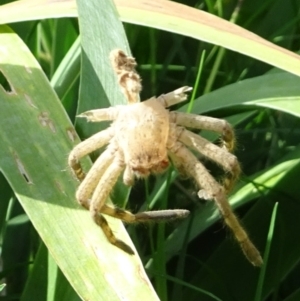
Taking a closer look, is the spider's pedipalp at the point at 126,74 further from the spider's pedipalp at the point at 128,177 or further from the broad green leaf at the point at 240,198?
the broad green leaf at the point at 240,198

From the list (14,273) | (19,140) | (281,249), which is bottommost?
(14,273)

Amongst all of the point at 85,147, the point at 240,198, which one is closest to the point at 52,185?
the point at 85,147

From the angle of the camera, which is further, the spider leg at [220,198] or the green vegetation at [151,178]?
the spider leg at [220,198]

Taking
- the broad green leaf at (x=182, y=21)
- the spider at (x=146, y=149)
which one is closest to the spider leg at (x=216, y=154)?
the spider at (x=146, y=149)

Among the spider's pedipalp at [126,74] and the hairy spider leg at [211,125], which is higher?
→ the spider's pedipalp at [126,74]

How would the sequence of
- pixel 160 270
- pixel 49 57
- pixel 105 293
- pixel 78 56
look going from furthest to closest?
pixel 49 57 → pixel 78 56 → pixel 160 270 → pixel 105 293

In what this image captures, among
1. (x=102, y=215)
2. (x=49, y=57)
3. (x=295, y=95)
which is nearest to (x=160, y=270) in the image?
(x=102, y=215)

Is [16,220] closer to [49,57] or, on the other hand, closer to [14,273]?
[14,273]
